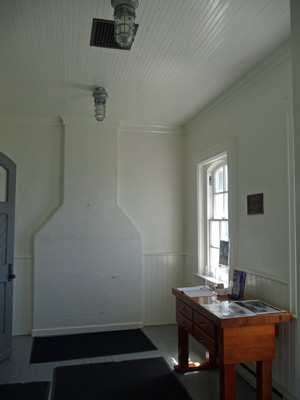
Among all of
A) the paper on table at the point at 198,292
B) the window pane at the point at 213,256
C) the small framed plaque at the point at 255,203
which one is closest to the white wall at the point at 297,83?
the small framed plaque at the point at 255,203

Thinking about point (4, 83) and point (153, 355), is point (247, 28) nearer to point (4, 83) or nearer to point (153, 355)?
point (4, 83)

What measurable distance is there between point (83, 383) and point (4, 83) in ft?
10.2

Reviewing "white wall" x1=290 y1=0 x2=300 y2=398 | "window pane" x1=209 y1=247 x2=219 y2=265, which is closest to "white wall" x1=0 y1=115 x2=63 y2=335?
"window pane" x1=209 y1=247 x2=219 y2=265

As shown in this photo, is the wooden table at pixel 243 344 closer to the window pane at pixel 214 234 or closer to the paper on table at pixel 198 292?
the paper on table at pixel 198 292

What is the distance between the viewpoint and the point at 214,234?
13.8ft

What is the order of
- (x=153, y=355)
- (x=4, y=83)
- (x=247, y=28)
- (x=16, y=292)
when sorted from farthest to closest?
(x=16, y=292), (x=153, y=355), (x=4, y=83), (x=247, y=28)

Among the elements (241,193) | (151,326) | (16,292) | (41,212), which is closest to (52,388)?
(16,292)

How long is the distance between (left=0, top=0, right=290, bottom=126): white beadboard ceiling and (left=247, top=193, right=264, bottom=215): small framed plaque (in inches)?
47.8

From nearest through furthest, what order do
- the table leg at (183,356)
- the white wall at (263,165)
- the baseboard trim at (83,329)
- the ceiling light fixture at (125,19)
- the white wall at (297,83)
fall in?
the white wall at (297,83)
the ceiling light fixture at (125,19)
the white wall at (263,165)
the table leg at (183,356)
the baseboard trim at (83,329)

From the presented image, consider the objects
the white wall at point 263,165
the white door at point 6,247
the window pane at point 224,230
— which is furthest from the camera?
the window pane at point 224,230

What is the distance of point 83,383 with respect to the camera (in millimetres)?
3020

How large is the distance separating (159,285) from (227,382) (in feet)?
7.90

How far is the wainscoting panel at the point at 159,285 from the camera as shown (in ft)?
15.3

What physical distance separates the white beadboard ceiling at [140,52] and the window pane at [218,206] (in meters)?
1.18
